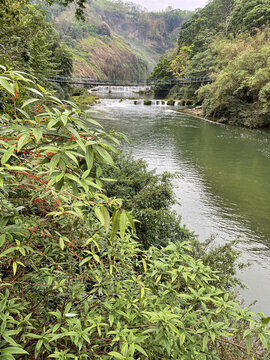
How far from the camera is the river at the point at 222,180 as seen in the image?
4.84m

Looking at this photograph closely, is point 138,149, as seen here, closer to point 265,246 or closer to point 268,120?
point 265,246

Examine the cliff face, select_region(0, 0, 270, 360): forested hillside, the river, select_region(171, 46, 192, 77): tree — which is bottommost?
the river

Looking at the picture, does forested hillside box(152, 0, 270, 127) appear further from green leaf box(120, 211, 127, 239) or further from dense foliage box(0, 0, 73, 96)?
green leaf box(120, 211, 127, 239)

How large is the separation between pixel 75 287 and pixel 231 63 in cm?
2289

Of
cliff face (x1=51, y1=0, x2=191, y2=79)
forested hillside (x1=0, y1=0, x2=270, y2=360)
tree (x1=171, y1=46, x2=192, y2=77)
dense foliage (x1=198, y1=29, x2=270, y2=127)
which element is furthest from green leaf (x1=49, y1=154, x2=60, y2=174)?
tree (x1=171, y1=46, x2=192, y2=77)

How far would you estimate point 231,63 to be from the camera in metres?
19.7

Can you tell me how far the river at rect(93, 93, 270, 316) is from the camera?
4835 millimetres

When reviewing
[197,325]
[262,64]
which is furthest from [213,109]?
[197,325]

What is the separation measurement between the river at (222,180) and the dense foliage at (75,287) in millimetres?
1244

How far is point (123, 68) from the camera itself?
300ft

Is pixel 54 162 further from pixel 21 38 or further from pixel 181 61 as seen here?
pixel 181 61

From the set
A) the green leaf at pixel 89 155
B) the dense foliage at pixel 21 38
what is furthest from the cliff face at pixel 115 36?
the green leaf at pixel 89 155

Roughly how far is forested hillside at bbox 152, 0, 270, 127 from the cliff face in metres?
20.0

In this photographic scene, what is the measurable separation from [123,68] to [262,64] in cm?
8354
